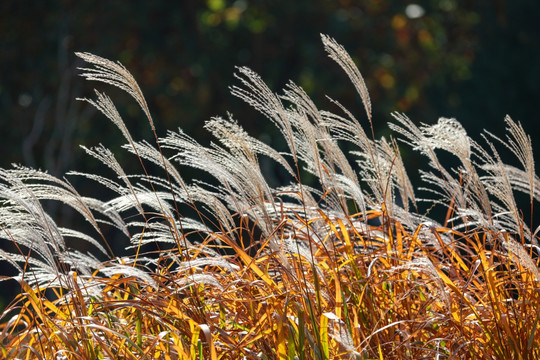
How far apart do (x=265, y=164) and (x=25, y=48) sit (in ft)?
20.8

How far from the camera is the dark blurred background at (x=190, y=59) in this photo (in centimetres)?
1698

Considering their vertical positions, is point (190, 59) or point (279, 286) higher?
point (190, 59)

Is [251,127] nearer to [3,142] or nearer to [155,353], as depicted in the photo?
[3,142]

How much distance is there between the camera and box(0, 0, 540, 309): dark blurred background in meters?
17.0

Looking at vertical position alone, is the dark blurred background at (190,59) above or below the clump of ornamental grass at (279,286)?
above

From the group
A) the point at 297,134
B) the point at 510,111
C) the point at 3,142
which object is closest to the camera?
the point at 297,134

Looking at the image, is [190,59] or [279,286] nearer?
[279,286]

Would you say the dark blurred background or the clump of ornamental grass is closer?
the clump of ornamental grass

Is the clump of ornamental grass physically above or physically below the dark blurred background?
below

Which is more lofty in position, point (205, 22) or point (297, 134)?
point (205, 22)

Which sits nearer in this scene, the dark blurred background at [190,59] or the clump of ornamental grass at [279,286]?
the clump of ornamental grass at [279,286]

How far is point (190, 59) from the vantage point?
1739 centimetres

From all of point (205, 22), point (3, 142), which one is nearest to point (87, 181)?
point (3, 142)

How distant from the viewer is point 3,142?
55.6 ft
